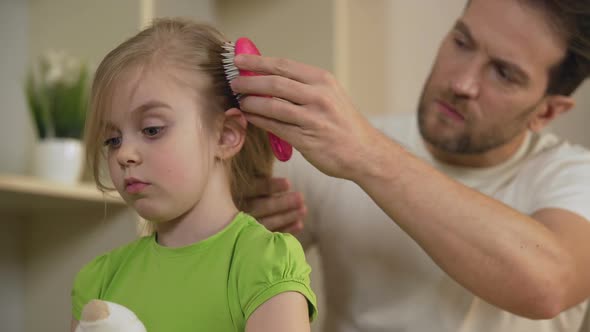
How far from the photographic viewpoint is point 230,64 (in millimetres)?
869

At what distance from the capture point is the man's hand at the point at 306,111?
2.76 ft

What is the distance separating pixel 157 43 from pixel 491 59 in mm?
675

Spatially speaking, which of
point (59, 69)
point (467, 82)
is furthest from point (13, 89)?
point (467, 82)

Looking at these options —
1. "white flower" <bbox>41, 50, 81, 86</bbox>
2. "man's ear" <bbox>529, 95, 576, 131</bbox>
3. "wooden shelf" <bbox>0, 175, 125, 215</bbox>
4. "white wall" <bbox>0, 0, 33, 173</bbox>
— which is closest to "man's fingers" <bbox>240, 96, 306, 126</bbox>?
"wooden shelf" <bbox>0, 175, 125, 215</bbox>

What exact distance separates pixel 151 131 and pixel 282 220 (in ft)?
1.42

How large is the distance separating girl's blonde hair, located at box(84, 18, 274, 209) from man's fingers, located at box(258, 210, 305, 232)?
25cm

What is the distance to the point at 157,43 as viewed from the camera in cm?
89

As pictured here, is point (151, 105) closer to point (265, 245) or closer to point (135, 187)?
point (135, 187)

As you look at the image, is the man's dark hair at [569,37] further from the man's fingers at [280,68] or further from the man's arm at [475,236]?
the man's fingers at [280,68]

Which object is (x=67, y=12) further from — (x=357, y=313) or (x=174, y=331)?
(x=174, y=331)

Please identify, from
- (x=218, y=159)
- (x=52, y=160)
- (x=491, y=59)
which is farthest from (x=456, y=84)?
(x=52, y=160)

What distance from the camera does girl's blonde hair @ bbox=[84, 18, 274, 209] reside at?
0.86 meters

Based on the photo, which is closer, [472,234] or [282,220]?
[472,234]

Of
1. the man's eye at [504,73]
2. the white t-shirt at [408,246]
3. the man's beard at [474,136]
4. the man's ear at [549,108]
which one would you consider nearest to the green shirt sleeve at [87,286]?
the white t-shirt at [408,246]
